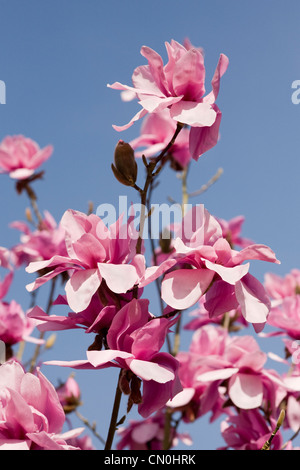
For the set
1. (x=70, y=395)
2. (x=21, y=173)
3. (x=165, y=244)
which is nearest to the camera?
(x=165, y=244)

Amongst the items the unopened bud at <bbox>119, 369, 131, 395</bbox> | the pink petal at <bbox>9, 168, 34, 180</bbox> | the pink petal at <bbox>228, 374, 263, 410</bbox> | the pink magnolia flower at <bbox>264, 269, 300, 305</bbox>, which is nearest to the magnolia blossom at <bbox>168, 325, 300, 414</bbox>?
the pink petal at <bbox>228, 374, 263, 410</bbox>

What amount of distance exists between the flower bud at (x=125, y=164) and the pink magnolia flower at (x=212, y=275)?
97mm

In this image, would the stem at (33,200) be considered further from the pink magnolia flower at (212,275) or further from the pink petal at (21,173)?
the pink magnolia flower at (212,275)

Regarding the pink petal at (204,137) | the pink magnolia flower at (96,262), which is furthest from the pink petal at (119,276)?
the pink petal at (204,137)

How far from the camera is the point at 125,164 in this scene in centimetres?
71

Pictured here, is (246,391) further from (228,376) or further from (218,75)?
(218,75)

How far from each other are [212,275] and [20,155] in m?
1.39

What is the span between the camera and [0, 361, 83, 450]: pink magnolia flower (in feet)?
1.86

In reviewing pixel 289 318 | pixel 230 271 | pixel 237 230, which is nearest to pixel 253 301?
pixel 230 271

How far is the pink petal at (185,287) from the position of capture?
60cm

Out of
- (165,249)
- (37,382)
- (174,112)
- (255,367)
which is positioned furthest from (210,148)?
(165,249)

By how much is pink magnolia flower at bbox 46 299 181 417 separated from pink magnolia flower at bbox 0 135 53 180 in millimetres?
1325

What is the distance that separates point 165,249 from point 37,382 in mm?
860

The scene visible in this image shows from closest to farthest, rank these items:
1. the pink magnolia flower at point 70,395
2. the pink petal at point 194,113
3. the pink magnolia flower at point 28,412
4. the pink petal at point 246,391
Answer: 1. the pink magnolia flower at point 28,412
2. the pink petal at point 194,113
3. the pink petal at point 246,391
4. the pink magnolia flower at point 70,395
